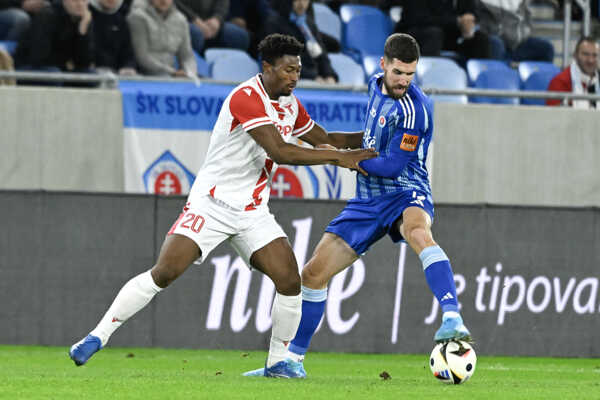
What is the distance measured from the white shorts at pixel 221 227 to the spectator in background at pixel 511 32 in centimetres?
815

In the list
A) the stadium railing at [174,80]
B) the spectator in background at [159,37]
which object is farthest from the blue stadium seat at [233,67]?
the stadium railing at [174,80]

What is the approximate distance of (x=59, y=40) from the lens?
11.5 metres

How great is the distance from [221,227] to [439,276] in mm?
1283

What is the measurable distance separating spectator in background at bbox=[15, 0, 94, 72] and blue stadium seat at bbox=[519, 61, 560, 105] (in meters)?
5.35

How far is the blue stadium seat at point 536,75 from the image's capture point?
45.4 ft

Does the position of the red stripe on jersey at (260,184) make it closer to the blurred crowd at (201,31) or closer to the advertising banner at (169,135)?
the advertising banner at (169,135)

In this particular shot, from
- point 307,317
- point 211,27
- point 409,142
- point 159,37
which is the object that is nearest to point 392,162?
point 409,142

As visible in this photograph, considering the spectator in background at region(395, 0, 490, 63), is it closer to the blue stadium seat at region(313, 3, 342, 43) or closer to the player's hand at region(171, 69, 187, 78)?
the blue stadium seat at region(313, 3, 342, 43)

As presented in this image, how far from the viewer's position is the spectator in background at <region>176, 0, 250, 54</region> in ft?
42.2

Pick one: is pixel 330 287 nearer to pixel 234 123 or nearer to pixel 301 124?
pixel 301 124

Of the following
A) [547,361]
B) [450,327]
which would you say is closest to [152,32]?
[547,361]

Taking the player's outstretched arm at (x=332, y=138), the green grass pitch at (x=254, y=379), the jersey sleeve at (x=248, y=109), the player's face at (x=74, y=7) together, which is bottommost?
the green grass pitch at (x=254, y=379)

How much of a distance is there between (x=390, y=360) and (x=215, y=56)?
4.46 m

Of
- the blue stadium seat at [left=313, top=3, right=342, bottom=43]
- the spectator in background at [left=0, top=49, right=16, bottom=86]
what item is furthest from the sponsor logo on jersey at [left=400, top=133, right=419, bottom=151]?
the blue stadium seat at [left=313, top=3, right=342, bottom=43]
